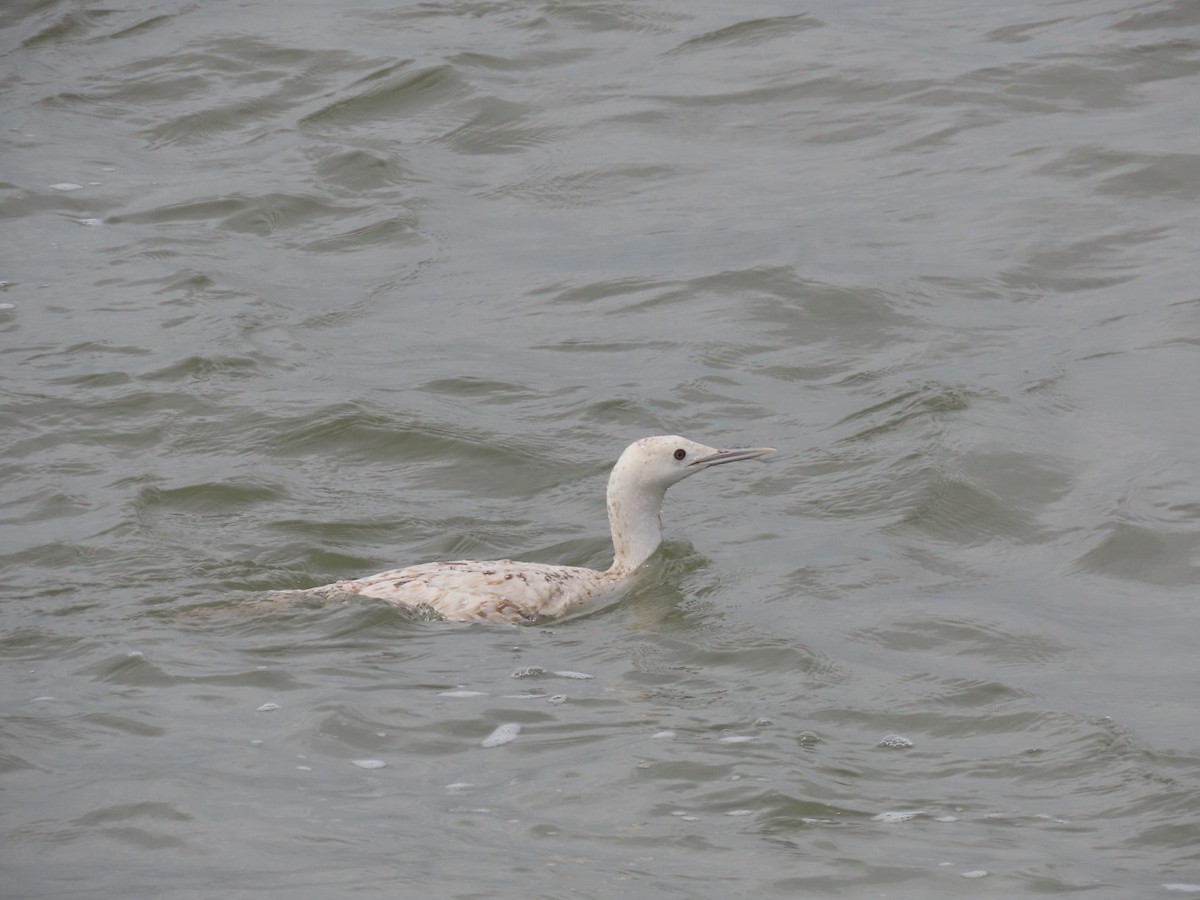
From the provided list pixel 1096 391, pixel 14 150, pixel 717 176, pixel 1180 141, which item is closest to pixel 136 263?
pixel 14 150

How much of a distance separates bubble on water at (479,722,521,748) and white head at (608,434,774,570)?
241 centimetres

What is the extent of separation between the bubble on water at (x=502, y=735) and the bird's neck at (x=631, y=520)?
2.39 m

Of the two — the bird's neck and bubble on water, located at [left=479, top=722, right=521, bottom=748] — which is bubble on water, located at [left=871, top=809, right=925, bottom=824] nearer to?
bubble on water, located at [left=479, top=722, right=521, bottom=748]

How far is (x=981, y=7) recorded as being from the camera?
1833cm

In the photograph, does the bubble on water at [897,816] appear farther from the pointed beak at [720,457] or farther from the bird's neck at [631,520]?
the bird's neck at [631,520]

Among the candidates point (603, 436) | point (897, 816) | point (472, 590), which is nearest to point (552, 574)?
point (472, 590)

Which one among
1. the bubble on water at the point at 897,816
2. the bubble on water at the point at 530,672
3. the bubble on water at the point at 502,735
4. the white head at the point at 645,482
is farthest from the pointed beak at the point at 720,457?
the bubble on water at the point at 897,816

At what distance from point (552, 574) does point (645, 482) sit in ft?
2.66

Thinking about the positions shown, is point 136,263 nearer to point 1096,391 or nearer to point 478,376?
point 478,376

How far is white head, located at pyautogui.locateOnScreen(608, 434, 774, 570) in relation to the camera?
956cm

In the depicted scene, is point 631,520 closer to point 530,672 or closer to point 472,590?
point 472,590

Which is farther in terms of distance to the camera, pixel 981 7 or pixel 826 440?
pixel 981 7

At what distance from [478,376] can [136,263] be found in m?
3.59

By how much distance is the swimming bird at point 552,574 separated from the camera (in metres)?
8.74
